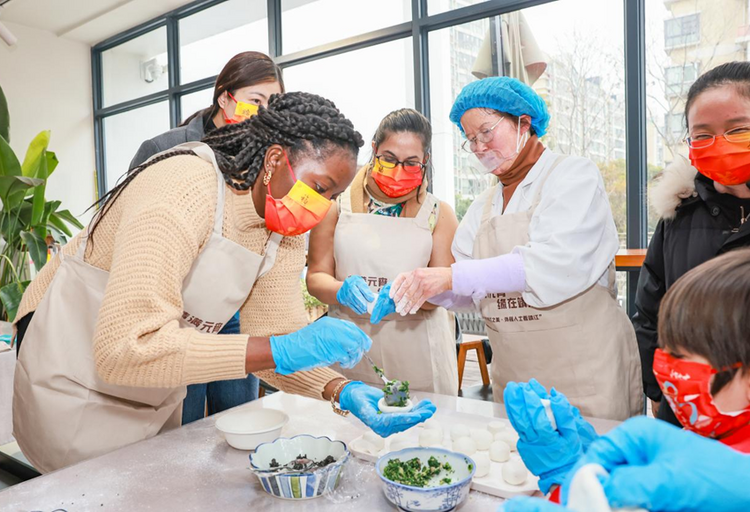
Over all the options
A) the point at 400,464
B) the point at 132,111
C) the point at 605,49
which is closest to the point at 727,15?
the point at 605,49

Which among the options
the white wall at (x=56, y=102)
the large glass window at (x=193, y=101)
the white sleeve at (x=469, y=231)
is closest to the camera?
the white sleeve at (x=469, y=231)

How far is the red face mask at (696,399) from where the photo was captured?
871 mm

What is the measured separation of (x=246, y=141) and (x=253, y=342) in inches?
20.0

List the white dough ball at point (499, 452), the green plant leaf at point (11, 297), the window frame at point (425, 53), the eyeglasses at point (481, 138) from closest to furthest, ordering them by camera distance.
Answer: the white dough ball at point (499, 452)
the eyeglasses at point (481, 138)
the window frame at point (425, 53)
the green plant leaf at point (11, 297)

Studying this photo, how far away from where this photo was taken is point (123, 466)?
3.92 ft

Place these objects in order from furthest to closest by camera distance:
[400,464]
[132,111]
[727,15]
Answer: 1. [132,111]
2. [727,15]
3. [400,464]

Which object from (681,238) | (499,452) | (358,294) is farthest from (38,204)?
(681,238)

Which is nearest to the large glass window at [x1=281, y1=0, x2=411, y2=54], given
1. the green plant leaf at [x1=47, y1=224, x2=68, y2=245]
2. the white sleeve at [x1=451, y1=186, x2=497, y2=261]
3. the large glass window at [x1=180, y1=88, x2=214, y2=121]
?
the large glass window at [x1=180, y1=88, x2=214, y2=121]


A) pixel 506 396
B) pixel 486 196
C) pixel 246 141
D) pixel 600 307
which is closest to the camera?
pixel 506 396

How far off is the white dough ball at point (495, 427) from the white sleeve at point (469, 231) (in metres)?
0.66

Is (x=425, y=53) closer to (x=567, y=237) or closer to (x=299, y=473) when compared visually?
(x=567, y=237)

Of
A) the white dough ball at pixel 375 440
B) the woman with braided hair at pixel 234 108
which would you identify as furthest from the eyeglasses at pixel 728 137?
the woman with braided hair at pixel 234 108

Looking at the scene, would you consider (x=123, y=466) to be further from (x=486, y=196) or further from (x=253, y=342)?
(x=486, y=196)

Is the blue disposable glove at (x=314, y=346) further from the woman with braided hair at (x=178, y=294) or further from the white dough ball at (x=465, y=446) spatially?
the white dough ball at (x=465, y=446)
